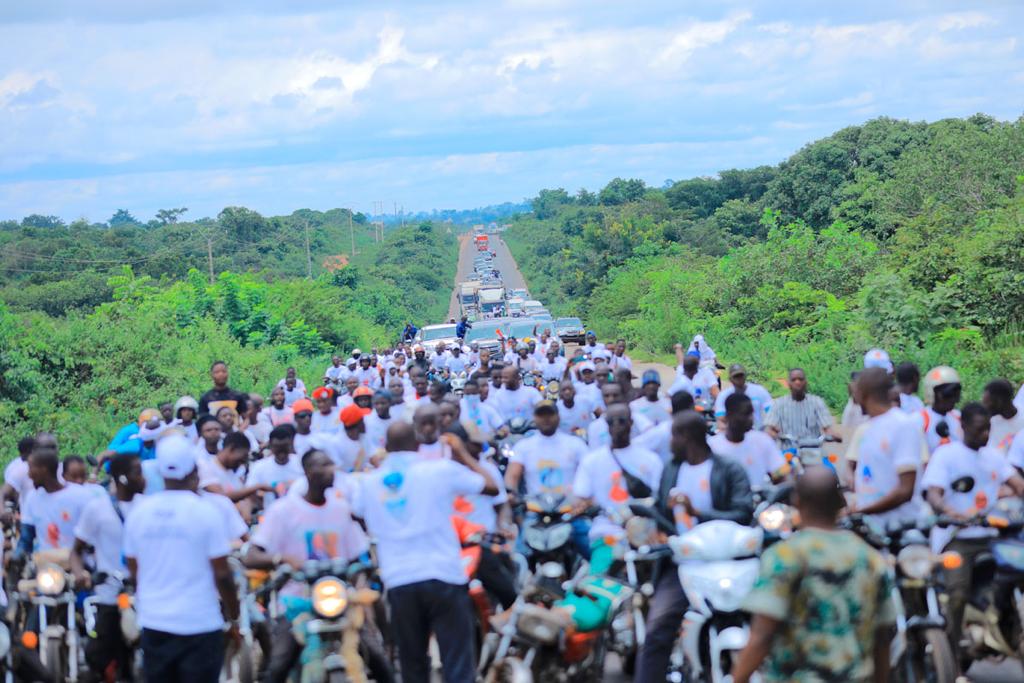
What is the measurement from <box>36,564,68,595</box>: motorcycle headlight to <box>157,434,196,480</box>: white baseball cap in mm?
2003

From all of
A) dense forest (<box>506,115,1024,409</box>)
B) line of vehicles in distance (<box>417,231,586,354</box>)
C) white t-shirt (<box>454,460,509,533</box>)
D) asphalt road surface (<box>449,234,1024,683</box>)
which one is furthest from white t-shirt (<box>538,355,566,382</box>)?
white t-shirt (<box>454,460,509,533</box>)

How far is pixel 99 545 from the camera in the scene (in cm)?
805

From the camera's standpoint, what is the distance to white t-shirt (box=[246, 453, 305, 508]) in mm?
9398

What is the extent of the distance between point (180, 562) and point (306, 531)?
1137mm

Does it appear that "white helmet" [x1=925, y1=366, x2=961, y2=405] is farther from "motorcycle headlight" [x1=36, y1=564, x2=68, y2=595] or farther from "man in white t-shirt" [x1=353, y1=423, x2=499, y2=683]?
"motorcycle headlight" [x1=36, y1=564, x2=68, y2=595]

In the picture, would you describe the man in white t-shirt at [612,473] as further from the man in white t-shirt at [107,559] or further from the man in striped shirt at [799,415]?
the man in striped shirt at [799,415]

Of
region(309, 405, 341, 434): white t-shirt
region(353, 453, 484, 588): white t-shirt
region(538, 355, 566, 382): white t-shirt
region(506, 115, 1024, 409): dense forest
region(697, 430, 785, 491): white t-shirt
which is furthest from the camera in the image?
region(506, 115, 1024, 409): dense forest

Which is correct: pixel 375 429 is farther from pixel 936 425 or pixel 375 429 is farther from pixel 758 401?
pixel 936 425

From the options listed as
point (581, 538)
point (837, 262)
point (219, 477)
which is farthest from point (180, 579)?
point (837, 262)

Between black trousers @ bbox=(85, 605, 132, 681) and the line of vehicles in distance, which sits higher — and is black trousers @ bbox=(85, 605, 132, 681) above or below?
above

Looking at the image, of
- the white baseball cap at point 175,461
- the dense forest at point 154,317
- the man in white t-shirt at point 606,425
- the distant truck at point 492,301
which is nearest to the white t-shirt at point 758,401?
the man in white t-shirt at point 606,425

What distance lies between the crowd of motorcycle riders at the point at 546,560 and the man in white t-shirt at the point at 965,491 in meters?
0.02

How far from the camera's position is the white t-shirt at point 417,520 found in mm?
6730

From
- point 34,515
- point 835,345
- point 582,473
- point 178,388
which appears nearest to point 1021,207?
point 835,345
